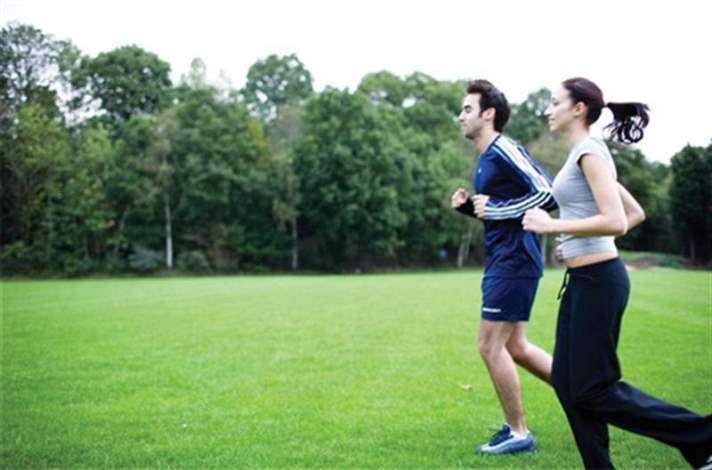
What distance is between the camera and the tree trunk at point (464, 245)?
58.6m

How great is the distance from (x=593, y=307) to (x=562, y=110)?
4.09 feet

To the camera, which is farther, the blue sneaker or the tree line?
the tree line

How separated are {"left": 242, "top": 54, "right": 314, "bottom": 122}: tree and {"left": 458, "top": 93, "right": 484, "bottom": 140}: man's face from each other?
6912 centimetres

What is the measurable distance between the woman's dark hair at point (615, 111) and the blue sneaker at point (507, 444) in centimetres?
238

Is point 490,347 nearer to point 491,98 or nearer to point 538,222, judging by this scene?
point 538,222

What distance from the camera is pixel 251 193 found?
52.1 m

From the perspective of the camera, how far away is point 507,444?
5.04 m

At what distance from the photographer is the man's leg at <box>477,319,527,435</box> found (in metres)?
5.16

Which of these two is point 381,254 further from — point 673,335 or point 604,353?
point 604,353

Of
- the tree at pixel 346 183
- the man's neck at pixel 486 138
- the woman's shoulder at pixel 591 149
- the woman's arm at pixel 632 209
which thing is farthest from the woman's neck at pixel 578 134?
the tree at pixel 346 183

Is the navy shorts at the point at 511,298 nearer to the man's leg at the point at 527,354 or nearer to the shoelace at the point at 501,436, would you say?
the man's leg at the point at 527,354

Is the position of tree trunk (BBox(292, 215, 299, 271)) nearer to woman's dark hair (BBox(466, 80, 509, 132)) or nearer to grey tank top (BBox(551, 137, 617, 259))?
woman's dark hair (BBox(466, 80, 509, 132))

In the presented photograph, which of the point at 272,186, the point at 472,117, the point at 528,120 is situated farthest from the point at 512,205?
the point at 528,120

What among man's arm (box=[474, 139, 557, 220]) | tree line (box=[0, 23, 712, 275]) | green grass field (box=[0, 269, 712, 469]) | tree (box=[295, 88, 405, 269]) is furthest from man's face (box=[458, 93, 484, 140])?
tree (box=[295, 88, 405, 269])
